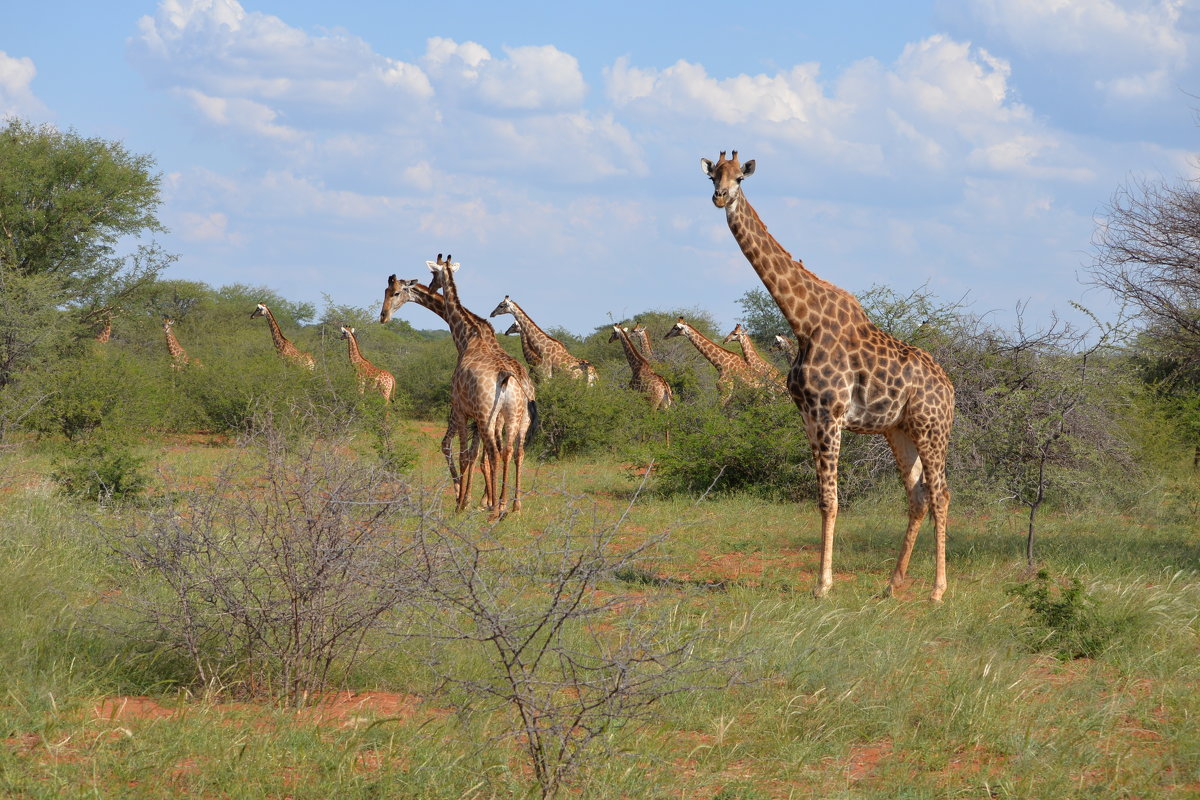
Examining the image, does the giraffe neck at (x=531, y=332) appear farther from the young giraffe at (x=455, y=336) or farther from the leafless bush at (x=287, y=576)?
the leafless bush at (x=287, y=576)

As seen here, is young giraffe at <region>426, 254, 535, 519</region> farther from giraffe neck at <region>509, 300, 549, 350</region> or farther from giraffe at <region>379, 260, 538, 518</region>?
giraffe neck at <region>509, 300, 549, 350</region>

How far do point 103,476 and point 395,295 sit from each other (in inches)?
142

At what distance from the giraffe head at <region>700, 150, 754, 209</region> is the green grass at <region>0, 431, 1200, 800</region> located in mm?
2723

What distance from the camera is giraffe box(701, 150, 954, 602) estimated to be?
7.57 meters

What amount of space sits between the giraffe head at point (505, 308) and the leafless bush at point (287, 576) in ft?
42.9

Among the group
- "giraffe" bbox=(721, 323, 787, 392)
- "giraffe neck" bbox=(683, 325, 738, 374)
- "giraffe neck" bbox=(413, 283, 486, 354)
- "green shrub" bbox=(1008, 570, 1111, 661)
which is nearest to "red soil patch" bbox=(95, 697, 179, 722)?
"green shrub" bbox=(1008, 570, 1111, 661)

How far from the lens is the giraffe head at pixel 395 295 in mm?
12102

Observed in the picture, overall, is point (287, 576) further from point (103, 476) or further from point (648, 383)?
point (648, 383)

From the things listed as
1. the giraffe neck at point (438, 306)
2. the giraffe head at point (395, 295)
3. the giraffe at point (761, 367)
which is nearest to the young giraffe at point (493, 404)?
the giraffe neck at point (438, 306)

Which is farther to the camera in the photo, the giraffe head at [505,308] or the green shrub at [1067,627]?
the giraffe head at [505,308]

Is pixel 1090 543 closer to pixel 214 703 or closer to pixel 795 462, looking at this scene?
pixel 795 462

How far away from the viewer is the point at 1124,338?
336 inches

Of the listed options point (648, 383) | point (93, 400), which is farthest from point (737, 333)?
point (93, 400)

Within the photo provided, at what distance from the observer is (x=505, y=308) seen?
742 inches
